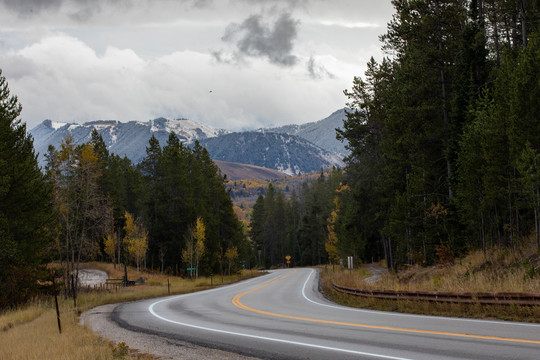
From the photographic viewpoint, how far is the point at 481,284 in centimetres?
1524

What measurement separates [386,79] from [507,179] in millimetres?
19731

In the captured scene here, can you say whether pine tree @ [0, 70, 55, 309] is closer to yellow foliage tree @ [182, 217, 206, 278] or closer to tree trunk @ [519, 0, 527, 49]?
yellow foliage tree @ [182, 217, 206, 278]

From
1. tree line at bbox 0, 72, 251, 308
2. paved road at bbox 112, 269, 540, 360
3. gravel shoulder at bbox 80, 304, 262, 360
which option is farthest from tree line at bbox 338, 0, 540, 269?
tree line at bbox 0, 72, 251, 308

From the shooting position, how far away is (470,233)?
25.0 meters

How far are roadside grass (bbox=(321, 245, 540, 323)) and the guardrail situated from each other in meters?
0.13

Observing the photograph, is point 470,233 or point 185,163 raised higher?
point 185,163

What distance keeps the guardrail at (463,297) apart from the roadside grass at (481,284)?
0.13m

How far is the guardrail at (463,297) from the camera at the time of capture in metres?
11.5

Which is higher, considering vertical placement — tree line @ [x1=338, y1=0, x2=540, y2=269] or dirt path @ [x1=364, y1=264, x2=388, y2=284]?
tree line @ [x1=338, y1=0, x2=540, y2=269]

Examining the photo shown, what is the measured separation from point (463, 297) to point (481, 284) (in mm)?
2416

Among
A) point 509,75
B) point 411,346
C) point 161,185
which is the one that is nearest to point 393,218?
point 509,75

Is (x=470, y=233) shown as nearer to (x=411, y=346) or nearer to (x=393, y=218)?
(x=393, y=218)

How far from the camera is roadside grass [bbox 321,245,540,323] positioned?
12203mm

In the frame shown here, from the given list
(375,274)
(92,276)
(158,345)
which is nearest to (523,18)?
(158,345)
